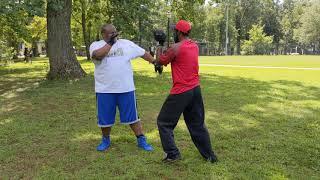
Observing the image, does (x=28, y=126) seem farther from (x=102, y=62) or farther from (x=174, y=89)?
(x=174, y=89)

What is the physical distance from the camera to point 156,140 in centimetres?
740

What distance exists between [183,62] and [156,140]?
203cm

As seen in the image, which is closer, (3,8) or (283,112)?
(283,112)

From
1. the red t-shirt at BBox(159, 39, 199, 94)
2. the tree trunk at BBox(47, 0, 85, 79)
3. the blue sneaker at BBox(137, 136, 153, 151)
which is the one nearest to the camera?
the red t-shirt at BBox(159, 39, 199, 94)

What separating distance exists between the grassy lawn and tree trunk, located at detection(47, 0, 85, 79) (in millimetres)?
3741

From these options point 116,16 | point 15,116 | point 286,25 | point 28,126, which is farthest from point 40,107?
→ point 286,25

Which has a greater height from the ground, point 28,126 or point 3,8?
point 3,8

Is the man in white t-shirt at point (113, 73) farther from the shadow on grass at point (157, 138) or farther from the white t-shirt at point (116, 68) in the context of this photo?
the shadow on grass at point (157, 138)

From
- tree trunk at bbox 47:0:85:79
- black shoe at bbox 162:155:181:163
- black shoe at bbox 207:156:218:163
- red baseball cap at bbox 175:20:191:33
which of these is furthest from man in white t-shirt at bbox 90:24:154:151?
tree trunk at bbox 47:0:85:79

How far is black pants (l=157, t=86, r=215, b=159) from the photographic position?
231 inches

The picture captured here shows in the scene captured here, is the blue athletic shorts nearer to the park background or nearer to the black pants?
the park background

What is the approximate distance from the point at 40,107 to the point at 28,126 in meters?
2.30

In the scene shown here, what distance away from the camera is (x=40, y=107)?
10789mm

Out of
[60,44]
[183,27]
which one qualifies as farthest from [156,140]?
[60,44]
